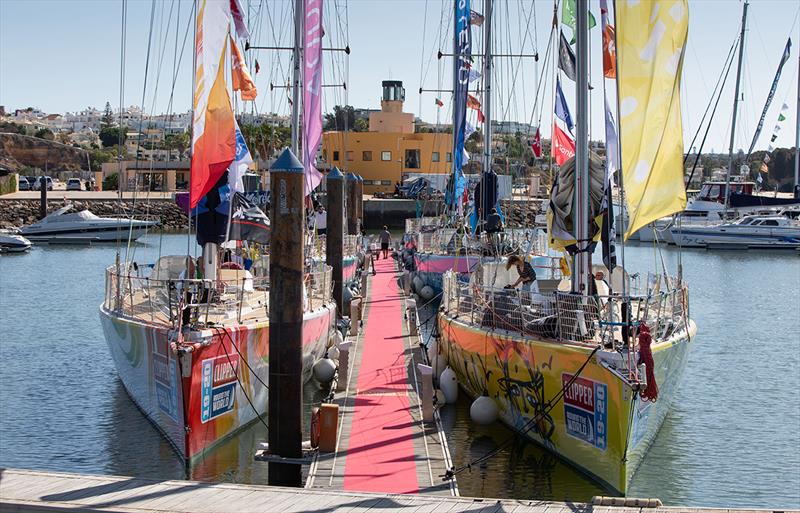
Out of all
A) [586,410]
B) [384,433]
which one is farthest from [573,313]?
[384,433]

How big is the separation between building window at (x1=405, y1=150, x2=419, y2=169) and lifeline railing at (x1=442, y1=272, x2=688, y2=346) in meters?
77.1

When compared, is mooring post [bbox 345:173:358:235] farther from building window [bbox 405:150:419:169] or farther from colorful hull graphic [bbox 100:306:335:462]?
building window [bbox 405:150:419:169]

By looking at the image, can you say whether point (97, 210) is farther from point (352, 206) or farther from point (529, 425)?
point (529, 425)

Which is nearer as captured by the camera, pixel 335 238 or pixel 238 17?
pixel 238 17

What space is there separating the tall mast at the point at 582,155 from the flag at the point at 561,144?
564cm

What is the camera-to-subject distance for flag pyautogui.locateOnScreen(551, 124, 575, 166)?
2344 centimetres

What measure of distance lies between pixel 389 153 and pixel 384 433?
81.4 m

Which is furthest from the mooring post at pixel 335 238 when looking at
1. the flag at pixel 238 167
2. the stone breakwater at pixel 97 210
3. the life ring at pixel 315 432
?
the stone breakwater at pixel 97 210

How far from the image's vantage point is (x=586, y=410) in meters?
15.6

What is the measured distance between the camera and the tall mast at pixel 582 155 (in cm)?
1753

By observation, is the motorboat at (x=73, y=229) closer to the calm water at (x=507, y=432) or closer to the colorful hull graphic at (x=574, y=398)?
the calm water at (x=507, y=432)

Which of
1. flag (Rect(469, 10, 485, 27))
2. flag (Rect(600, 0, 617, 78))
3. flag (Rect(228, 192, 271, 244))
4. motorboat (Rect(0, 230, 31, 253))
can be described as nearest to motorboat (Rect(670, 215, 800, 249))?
flag (Rect(469, 10, 485, 27))

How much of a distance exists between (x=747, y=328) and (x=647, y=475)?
65.6 ft

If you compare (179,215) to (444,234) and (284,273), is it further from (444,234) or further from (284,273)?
(284,273)
